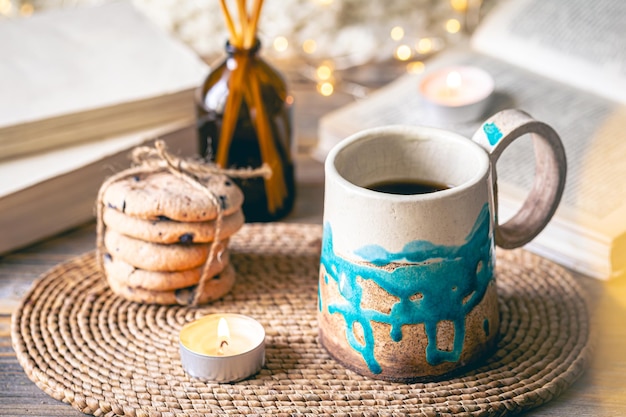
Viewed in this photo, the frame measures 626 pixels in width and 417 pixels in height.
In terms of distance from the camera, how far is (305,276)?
0.86 m

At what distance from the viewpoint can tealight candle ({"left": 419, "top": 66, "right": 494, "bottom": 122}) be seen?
38.8 inches

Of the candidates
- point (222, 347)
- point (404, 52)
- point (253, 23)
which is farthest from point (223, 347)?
point (404, 52)

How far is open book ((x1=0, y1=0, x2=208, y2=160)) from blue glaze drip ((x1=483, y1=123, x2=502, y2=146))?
0.43m

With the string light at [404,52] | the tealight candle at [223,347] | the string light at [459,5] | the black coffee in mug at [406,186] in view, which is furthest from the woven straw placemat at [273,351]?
the string light at [459,5]

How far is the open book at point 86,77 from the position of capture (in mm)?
950

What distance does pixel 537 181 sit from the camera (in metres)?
0.75

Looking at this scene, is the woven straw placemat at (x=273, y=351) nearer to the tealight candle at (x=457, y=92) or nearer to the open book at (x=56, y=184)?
the open book at (x=56, y=184)

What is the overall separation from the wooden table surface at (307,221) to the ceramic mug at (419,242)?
0.30 ft

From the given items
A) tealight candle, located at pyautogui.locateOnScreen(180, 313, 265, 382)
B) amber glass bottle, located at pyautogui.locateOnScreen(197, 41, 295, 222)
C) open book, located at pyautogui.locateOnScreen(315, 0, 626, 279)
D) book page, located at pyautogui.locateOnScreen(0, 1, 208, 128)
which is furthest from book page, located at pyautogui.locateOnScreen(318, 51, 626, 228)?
tealight candle, located at pyautogui.locateOnScreen(180, 313, 265, 382)

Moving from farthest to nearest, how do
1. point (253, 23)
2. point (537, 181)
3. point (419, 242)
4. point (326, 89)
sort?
1. point (326, 89)
2. point (253, 23)
3. point (537, 181)
4. point (419, 242)

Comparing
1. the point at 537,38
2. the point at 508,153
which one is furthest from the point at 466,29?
the point at 508,153

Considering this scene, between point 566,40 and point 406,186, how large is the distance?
429mm

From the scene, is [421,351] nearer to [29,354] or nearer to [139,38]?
[29,354]

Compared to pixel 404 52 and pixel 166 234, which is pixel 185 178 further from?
pixel 404 52
